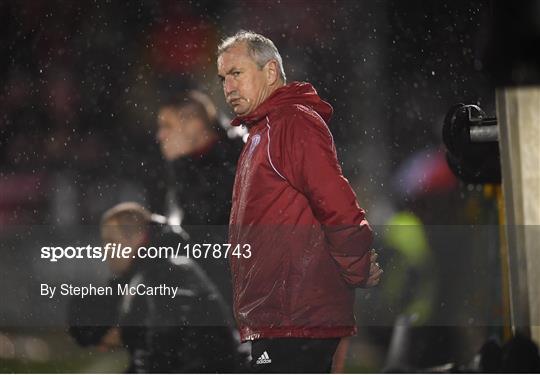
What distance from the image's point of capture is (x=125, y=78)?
275cm

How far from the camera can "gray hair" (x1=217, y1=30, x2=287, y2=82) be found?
8.88 ft

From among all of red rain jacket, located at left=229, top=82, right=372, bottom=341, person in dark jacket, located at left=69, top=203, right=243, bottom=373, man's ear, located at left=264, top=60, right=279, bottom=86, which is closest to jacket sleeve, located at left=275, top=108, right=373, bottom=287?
red rain jacket, located at left=229, top=82, right=372, bottom=341

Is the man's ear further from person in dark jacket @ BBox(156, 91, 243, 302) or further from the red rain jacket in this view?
person in dark jacket @ BBox(156, 91, 243, 302)

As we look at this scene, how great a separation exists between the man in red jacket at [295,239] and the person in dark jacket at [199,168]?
53 mm

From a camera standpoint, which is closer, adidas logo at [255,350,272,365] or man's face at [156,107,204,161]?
adidas logo at [255,350,272,365]

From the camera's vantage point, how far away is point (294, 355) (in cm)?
257

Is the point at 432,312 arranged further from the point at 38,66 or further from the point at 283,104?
the point at 38,66

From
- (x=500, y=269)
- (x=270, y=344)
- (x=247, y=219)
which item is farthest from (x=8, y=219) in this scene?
(x=500, y=269)

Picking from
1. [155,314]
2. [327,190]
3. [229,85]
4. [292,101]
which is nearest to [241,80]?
[229,85]

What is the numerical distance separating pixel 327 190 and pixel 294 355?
0.55 meters

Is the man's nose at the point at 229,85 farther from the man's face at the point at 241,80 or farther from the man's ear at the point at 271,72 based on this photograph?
the man's ear at the point at 271,72

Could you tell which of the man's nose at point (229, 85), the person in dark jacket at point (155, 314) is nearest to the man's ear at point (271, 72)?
the man's nose at point (229, 85)

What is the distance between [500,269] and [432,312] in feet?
0.87

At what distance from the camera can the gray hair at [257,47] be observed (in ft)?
8.88
